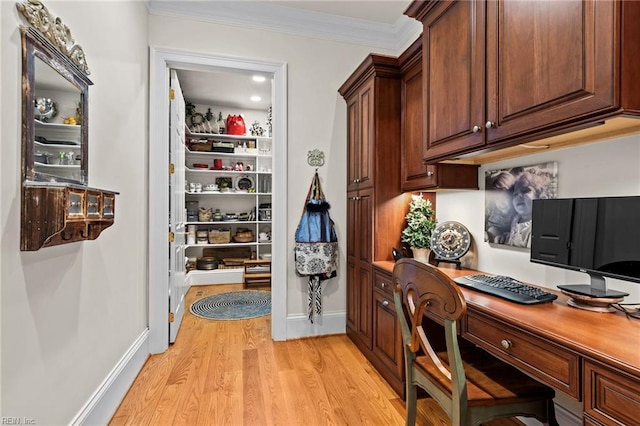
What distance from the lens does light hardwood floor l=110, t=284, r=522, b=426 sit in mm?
A: 1846

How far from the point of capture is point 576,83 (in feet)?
3.71

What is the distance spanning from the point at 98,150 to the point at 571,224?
2.37 meters

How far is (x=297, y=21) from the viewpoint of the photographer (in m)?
2.94

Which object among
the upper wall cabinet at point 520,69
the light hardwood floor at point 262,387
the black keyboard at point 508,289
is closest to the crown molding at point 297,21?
the upper wall cabinet at point 520,69

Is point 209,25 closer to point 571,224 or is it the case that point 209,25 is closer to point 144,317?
point 144,317

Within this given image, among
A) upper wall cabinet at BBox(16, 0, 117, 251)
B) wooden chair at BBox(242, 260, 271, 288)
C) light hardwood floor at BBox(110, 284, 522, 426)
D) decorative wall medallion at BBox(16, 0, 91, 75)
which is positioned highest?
decorative wall medallion at BBox(16, 0, 91, 75)

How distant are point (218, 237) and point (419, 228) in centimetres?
353

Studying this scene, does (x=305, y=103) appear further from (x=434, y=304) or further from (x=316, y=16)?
(x=434, y=304)

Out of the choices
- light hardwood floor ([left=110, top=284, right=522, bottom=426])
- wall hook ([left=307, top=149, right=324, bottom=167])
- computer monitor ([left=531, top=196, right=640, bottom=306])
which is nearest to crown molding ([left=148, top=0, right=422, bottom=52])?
wall hook ([left=307, top=149, right=324, bottom=167])

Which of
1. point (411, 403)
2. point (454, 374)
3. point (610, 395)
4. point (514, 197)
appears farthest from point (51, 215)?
point (514, 197)

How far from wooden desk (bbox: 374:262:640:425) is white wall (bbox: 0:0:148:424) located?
1745mm

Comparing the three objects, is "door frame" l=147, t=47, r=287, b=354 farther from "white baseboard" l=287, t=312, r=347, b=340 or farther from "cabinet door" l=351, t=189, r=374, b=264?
"cabinet door" l=351, t=189, r=374, b=264

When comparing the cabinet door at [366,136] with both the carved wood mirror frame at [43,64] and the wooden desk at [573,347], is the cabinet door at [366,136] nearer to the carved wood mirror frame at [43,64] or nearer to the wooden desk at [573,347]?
the wooden desk at [573,347]

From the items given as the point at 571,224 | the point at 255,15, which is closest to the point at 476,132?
the point at 571,224
